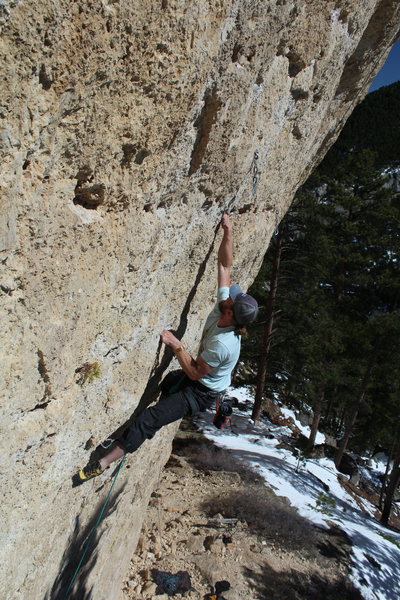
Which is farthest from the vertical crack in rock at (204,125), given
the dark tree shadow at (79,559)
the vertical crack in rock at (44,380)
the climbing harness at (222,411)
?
the dark tree shadow at (79,559)

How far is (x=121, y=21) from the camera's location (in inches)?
70.4

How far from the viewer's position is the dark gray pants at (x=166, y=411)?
3549 mm

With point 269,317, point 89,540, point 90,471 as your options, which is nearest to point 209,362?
point 90,471

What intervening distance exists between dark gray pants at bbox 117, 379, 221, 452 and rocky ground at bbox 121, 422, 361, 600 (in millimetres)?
2729

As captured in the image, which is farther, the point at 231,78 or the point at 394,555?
the point at 394,555

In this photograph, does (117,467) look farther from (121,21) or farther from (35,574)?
(121,21)

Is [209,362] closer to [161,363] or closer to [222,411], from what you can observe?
[161,363]

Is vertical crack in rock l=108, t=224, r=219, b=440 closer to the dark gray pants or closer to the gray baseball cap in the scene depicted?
the dark gray pants

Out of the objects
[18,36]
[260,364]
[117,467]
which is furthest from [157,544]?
[260,364]

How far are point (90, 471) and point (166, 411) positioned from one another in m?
0.88

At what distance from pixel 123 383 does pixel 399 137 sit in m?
63.2

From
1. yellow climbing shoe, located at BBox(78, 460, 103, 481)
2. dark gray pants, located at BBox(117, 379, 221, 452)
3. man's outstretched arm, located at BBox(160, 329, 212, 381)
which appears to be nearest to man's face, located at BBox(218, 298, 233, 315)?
man's outstretched arm, located at BBox(160, 329, 212, 381)

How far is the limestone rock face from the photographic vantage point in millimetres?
1724

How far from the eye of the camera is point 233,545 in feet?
21.0
